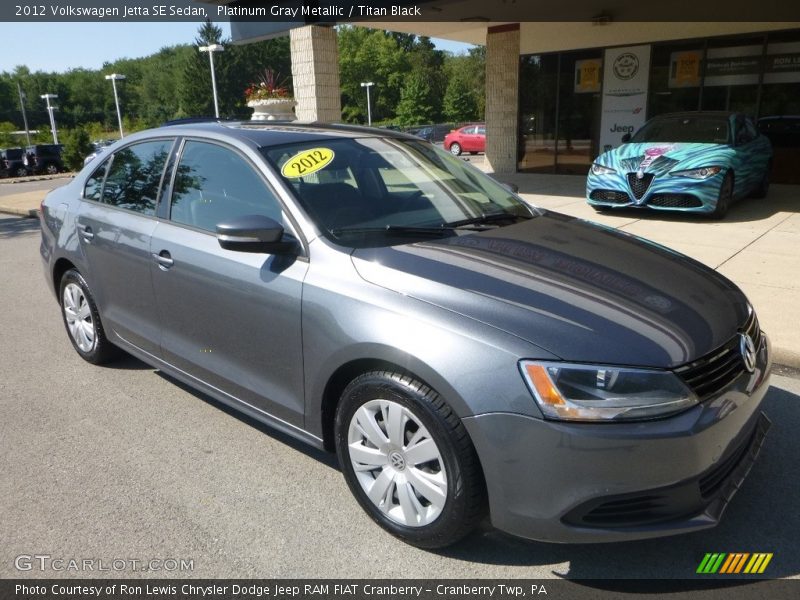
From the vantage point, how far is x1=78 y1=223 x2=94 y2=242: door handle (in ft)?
13.6

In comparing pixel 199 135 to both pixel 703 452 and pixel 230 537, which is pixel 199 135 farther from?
pixel 703 452

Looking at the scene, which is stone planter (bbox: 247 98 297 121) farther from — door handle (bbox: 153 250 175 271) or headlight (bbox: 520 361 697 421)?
headlight (bbox: 520 361 697 421)

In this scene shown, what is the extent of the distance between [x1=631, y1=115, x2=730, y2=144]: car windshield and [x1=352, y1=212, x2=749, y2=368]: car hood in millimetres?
7790

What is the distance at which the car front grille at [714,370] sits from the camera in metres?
2.23

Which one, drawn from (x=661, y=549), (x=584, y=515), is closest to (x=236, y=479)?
(x=584, y=515)

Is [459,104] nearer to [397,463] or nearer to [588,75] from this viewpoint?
[588,75]

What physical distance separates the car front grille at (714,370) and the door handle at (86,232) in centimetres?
363

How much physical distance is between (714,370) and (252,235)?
1932 mm

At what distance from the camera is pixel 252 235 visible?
2766 millimetres

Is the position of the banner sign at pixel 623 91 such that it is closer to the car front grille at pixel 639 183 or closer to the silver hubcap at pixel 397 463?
the car front grille at pixel 639 183

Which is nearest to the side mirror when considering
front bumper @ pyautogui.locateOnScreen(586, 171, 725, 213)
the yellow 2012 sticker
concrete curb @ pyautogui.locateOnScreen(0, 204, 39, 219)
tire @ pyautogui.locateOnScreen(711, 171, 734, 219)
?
the yellow 2012 sticker

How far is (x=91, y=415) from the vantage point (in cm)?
389

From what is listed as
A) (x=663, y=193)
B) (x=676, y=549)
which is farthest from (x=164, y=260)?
(x=663, y=193)

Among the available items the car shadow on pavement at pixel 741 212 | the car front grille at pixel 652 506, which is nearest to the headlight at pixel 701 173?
the car shadow on pavement at pixel 741 212
